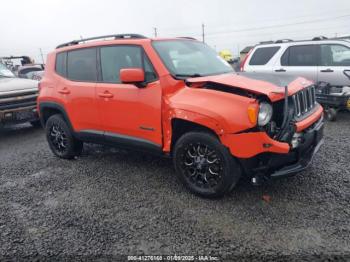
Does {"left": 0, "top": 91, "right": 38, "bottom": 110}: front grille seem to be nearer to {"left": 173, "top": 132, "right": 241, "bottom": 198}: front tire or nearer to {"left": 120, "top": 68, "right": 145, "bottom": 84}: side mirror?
{"left": 120, "top": 68, "right": 145, "bottom": 84}: side mirror

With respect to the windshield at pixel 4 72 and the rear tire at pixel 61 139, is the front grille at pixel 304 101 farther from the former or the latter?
the windshield at pixel 4 72

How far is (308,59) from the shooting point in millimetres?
7676

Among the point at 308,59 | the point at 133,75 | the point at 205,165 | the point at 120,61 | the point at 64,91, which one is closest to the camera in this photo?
the point at 205,165

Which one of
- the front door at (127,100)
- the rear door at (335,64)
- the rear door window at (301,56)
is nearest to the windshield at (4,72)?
the front door at (127,100)

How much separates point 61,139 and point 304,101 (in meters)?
3.89

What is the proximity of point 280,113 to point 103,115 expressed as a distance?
2.42 m

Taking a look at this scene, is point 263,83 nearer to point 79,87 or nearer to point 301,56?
point 79,87

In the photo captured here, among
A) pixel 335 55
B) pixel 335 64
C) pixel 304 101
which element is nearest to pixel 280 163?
pixel 304 101

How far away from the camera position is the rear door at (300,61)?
7.59 m

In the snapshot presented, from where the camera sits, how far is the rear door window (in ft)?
25.0

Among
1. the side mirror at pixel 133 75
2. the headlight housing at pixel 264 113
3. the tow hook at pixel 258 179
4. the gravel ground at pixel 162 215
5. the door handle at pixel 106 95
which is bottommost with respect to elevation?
the gravel ground at pixel 162 215

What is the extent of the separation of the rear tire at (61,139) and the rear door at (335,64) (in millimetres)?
5794

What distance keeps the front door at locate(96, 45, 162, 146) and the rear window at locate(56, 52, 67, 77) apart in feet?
2.99

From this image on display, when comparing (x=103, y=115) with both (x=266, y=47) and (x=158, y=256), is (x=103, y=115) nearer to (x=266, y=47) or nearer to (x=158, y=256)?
(x=158, y=256)
